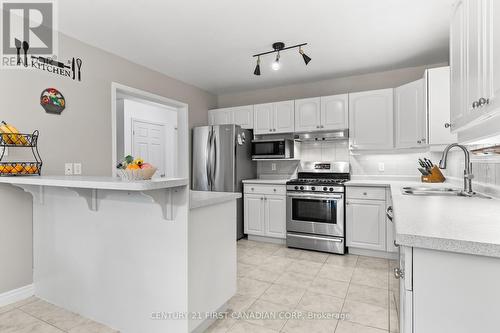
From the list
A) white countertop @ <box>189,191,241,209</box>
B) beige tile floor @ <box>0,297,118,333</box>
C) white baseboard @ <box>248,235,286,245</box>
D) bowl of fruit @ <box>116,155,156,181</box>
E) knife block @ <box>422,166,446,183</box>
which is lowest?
beige tile floor @ <box>0,297,118,333</box>

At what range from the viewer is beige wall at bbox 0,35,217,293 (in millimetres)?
2293

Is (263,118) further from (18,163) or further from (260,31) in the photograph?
(18,163)

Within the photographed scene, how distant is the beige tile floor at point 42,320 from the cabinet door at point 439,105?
11.2 ft

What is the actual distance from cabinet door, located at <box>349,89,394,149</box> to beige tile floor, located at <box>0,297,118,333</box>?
347 centimetres

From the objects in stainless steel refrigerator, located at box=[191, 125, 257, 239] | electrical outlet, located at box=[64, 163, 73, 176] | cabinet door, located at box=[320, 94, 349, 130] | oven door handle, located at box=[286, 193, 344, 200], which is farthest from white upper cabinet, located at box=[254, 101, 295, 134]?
electrical outlet, located at box=[64, 163, 73, 176]

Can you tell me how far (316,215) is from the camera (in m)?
3.62

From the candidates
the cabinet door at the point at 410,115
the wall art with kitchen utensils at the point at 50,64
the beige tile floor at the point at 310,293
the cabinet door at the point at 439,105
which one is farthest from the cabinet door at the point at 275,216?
the wall art with kitchen utensils at the point at 50,64

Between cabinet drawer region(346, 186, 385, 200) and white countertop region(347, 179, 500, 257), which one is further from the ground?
white countertop region(347, 179, 500, 257)

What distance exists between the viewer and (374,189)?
3326 mm

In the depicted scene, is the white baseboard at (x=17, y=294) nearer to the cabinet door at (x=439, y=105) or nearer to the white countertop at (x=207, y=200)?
the white countertop at (x=207, y=200)

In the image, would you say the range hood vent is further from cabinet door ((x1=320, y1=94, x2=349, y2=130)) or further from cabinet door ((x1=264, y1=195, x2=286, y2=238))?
cabinet door ((x1=264, y1=195, x2=286, y2=238))

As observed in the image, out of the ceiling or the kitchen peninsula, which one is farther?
the ceiling

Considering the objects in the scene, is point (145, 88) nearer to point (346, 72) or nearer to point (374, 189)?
point (346, 72)

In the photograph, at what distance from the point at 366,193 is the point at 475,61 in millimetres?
2367
